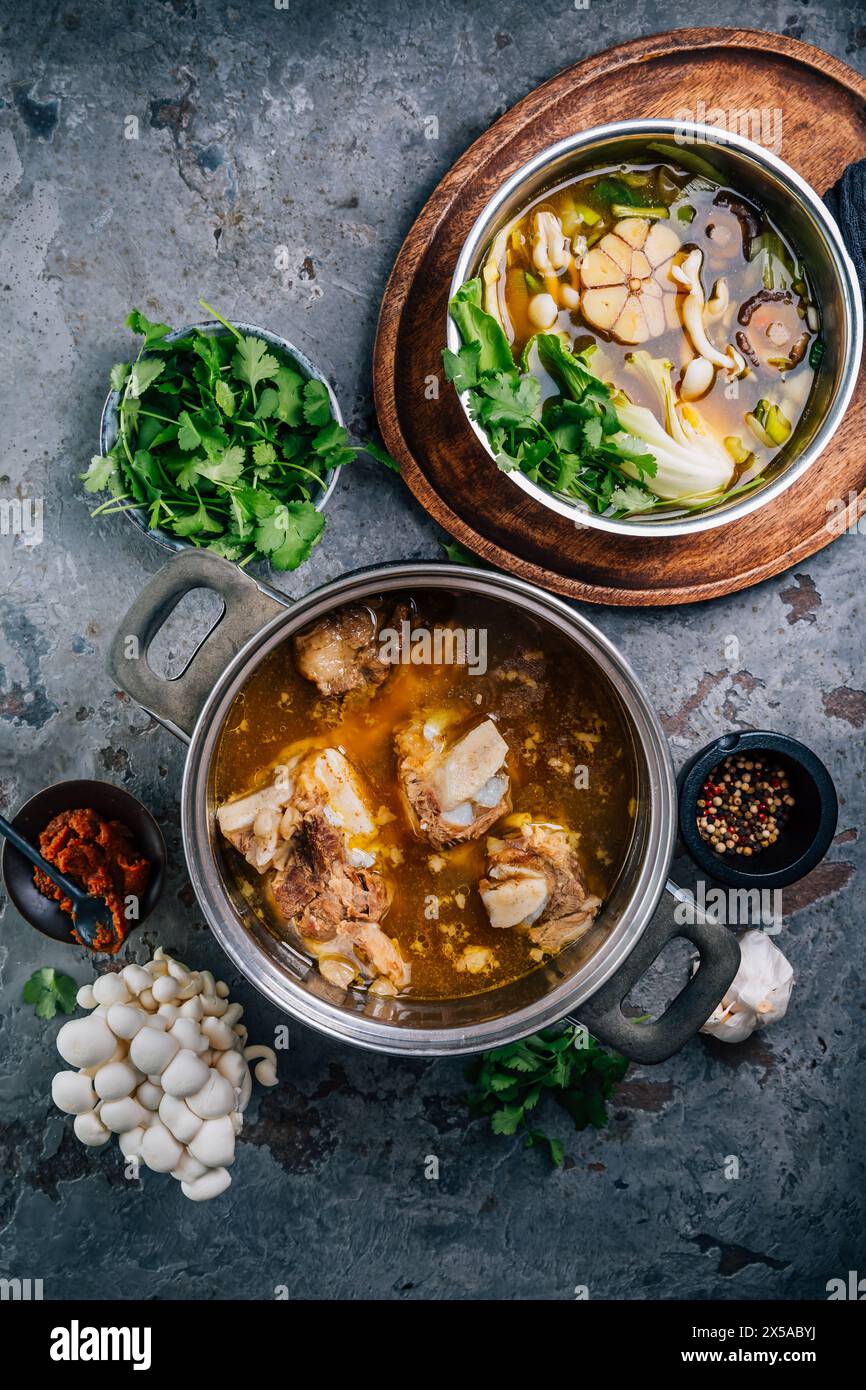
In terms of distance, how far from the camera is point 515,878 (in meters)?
2.12

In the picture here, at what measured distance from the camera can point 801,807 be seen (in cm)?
239

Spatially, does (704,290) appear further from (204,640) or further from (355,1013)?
(355,1013)

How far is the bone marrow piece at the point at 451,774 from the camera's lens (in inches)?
82.5

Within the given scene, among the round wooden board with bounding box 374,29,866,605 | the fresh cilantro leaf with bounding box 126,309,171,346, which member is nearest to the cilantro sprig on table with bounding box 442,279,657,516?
the round wooden board with bounding box 374,29,866,605

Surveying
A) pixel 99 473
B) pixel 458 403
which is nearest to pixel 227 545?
pixel 99 473

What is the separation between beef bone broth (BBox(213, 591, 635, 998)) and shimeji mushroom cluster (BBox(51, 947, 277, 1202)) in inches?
12.9

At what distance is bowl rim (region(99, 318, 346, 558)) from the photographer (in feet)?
7.59

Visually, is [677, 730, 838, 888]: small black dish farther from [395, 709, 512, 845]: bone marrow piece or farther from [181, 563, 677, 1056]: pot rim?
[395, 709, 512, 845]: bone marrow piece

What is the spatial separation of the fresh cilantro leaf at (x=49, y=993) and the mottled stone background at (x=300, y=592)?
51mm

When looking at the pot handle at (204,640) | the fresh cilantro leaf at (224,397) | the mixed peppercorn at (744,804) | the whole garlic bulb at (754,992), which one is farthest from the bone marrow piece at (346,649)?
the whole garlic bulb at (754,992)

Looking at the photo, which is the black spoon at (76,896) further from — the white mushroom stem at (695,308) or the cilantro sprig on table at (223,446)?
the white mushroom stem at (695,308)

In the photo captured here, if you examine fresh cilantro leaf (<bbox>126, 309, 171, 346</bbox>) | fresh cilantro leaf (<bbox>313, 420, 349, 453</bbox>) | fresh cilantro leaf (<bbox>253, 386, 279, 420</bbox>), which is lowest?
fresh cilantro leaf (<bbox>313, 420, 349, 453</bbox>)

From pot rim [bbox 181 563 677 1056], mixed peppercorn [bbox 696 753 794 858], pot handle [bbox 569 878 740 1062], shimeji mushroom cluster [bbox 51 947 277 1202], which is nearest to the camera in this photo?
pot rim [bbox 181 563 677 1056]

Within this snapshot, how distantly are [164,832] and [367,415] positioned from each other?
114cm
